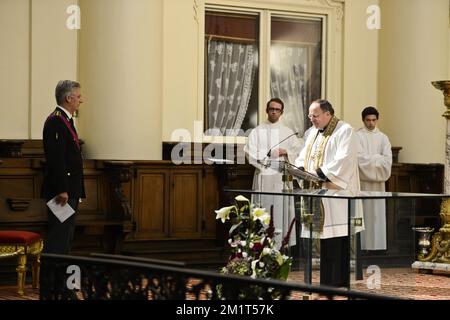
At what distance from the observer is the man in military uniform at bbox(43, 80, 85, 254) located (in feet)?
23.8

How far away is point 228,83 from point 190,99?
69 centimetres

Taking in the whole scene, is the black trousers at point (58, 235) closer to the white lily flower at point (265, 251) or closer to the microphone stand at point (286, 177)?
the microphone stand at point (286, 177)

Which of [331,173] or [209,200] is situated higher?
[331,173]

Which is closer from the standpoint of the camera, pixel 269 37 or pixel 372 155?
pixel 372 155

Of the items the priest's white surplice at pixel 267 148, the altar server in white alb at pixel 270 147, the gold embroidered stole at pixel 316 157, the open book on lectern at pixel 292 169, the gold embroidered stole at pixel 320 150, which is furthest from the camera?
the priest's white surplice at pixel 267 148

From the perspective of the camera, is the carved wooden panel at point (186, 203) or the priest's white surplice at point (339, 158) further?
the carved wooden panel at point (186, 203)

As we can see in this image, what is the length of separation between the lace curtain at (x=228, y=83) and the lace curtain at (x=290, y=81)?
1.02 ft

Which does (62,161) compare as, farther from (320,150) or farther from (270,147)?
(270,147)

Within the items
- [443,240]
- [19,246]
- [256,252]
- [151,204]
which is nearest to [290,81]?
[151,204]

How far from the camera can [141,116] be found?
1017 centimetres

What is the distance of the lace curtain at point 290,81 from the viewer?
11781 mm

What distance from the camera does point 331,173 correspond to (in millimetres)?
8141

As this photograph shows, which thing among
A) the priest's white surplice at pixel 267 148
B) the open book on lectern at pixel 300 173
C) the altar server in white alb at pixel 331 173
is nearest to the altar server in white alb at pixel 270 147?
the priest's white surplice at pixel 267 148

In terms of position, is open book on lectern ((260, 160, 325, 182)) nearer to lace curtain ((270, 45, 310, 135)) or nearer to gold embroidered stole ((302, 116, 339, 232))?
gold embroidered stole ((302, 116, 339, 232))
